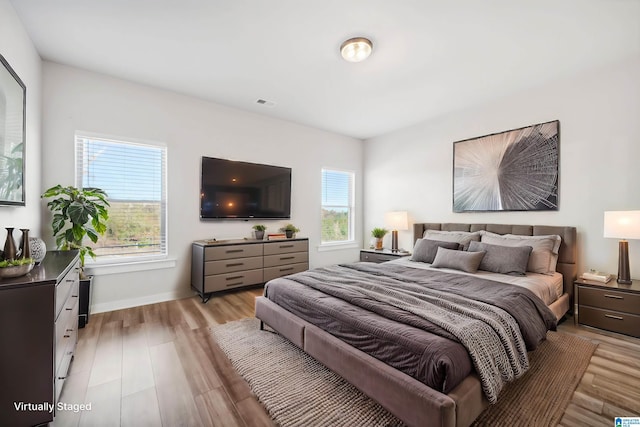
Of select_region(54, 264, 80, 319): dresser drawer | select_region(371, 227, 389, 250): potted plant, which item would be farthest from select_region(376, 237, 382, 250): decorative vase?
select_region(54, 264, 80, 319): dresser drawer

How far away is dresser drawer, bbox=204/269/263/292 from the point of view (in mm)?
3518

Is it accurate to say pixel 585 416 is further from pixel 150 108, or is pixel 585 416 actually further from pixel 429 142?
pixel 150 108

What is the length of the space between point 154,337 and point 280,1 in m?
3.07

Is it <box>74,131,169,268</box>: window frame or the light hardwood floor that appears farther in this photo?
<box>74,131,169,268</box>: window frame

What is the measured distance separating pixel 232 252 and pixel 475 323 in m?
2.96

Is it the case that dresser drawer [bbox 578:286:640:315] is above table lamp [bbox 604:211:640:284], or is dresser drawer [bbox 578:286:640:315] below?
below

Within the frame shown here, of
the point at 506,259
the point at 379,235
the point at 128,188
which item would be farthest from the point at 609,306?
the point at 128,188

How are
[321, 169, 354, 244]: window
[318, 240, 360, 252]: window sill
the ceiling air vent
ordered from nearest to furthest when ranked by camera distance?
1. the ceiling air vent
2. [318, 240, 360, 252]: window sill
3. [321, 169, 354, 244]: window

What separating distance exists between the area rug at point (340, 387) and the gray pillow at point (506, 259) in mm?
700

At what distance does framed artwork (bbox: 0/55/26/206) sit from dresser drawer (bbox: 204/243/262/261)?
5.74 feet

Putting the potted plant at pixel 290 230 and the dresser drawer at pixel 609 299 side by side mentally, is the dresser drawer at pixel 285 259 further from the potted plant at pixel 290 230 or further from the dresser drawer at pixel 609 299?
the dresser drawer at pixel 609 299

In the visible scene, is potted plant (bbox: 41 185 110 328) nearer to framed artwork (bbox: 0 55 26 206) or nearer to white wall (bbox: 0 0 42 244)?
white wall (bbox: 0 0 42 244)

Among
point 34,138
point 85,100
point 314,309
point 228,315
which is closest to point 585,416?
point 314,309

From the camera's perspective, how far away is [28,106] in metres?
2.41
